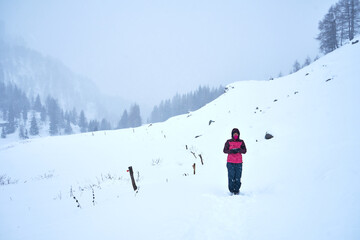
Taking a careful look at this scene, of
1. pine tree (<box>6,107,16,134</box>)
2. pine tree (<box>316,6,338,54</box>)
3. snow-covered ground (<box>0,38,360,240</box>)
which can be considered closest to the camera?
snow-covered ground (<box>0,38,360,240</box>)

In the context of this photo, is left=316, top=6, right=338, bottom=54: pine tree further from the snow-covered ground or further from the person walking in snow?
the person walking in snow

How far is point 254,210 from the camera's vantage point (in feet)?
14.9

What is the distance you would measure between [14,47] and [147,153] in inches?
10245

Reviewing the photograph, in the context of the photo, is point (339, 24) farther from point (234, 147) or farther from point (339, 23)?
point (234, 147)

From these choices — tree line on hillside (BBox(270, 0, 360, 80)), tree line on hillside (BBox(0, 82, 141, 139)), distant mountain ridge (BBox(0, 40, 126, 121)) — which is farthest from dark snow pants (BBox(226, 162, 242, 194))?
distant mountain ridge (BBox(0, 40, 126, 121))

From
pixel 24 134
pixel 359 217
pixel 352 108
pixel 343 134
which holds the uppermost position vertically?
pixel 352 108

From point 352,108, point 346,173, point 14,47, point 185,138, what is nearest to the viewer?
point 346,173

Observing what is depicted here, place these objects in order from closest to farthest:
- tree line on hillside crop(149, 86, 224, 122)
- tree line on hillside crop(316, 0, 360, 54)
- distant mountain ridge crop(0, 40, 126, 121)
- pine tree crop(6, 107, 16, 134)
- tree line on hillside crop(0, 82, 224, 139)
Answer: tree line on hillside crop(316, 0, 360, 54) < pine tree crop(6, 107, 16, 134) < tree line on hillside crop(0, 82, 224, 139) < tree line on hillside crop(149, 86, 224, 122) < distant mountain ridge crop(0, 40, 126, 121)

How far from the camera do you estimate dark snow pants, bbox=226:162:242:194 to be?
236 inches

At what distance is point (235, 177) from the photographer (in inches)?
239

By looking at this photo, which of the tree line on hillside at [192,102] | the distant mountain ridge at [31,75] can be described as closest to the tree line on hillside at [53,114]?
the tree line on hillside at [192,102]

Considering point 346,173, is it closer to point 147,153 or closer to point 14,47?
point 147,153

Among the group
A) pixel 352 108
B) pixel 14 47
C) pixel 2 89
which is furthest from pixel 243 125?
pixel 14 47

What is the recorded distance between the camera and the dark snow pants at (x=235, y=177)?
5984 mm
